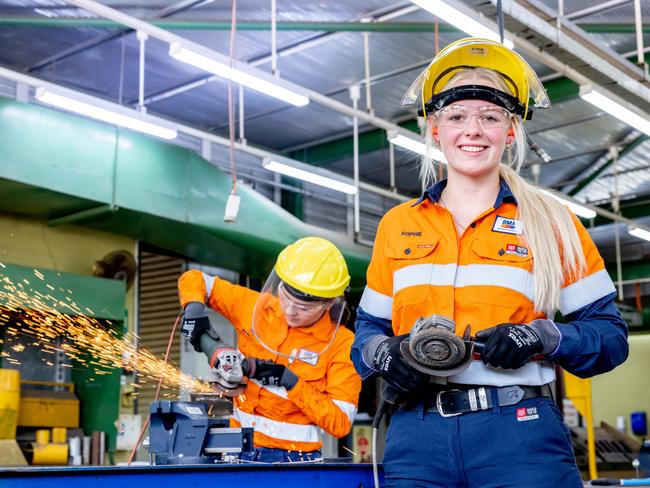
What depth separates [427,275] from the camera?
2100 mm

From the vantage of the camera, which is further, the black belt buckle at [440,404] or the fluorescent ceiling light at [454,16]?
the fluorescent ceiling light at [454,16]

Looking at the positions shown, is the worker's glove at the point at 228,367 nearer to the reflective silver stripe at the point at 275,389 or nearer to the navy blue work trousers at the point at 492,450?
the reflective silver stripe at the point at 275,389

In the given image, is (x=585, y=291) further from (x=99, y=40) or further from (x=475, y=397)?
(x=99, y=40)

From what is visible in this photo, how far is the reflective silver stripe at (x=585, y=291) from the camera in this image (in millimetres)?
2096

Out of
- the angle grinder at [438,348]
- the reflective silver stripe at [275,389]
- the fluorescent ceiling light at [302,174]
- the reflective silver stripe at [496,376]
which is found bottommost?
the reflective silver stripe at [496,376]

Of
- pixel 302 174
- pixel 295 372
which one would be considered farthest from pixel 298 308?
pixel 302 174

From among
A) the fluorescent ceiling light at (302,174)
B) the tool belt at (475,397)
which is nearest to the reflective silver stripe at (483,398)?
the tool belt at (475,397)

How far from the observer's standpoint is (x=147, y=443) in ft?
11.1

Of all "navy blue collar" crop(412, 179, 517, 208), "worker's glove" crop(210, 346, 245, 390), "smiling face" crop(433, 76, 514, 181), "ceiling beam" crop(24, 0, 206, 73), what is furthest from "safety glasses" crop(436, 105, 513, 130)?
"ceiling beam" crop(24, 0, 206, 73)

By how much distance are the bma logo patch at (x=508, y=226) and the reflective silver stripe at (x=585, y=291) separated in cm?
17

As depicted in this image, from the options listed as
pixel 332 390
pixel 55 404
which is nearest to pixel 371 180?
pixel 55 404

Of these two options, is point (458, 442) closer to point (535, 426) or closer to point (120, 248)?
point (535, 426)

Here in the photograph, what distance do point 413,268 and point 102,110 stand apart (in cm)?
556

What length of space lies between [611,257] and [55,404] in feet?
40.1
